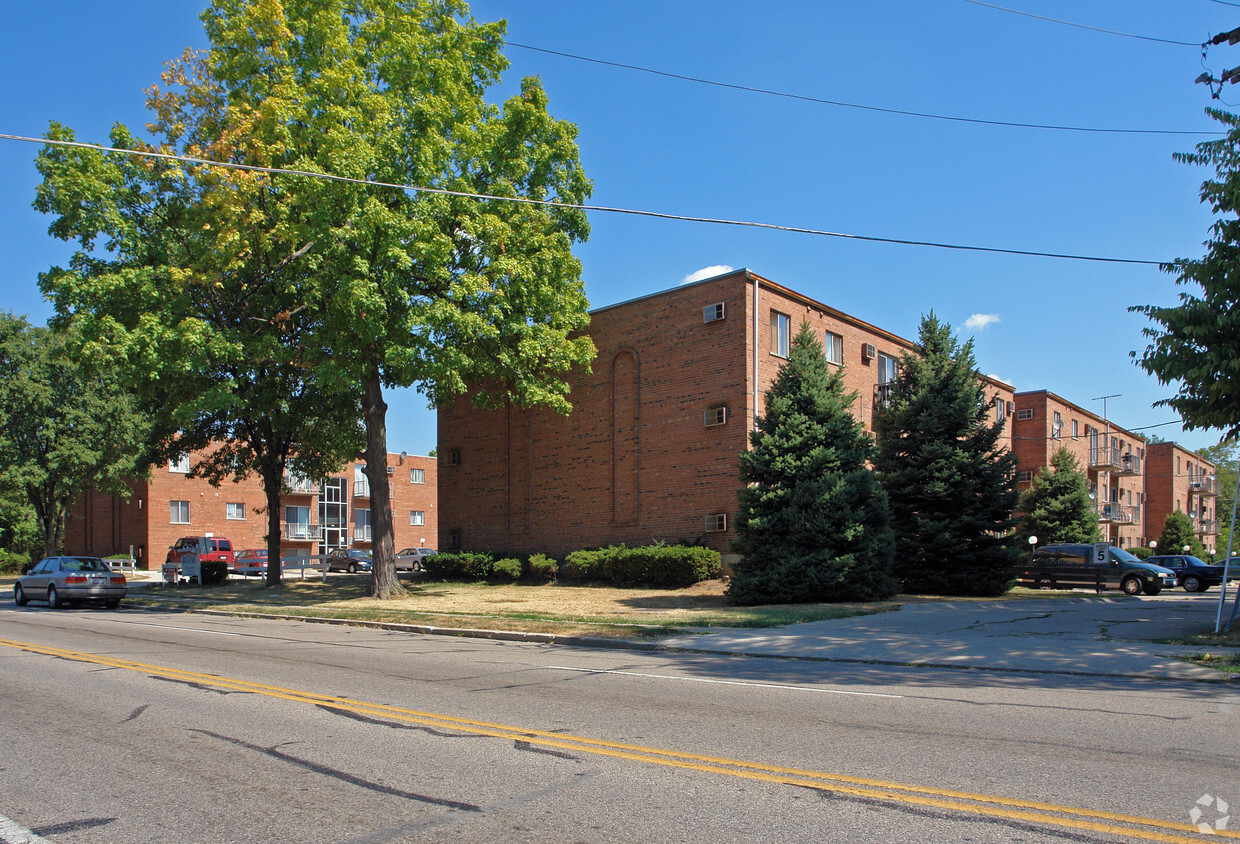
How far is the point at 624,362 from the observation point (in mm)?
29781

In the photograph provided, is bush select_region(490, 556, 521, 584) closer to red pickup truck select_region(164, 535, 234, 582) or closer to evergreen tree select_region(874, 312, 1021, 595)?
evergreen tree select_region(874, 312, 1021, 595)

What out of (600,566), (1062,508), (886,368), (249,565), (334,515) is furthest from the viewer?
(334,515)

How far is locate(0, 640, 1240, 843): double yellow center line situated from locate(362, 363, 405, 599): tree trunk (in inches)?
646

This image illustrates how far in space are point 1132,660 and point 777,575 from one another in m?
9.14

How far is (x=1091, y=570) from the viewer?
29.1 metres

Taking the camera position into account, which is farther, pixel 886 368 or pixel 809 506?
pixel 886 368

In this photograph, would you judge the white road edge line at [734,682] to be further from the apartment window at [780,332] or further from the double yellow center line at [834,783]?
the apartment window at [780,332]

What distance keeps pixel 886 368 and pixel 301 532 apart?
44.2 metres

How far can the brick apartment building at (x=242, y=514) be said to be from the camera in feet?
174

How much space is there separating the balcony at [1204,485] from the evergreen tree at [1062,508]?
143 feet

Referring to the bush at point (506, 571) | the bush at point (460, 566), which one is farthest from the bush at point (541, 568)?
the bush at point (460, 566)

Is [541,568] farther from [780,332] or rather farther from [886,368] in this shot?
[886,368]

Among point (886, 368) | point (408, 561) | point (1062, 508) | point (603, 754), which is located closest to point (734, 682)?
point (603, 754)

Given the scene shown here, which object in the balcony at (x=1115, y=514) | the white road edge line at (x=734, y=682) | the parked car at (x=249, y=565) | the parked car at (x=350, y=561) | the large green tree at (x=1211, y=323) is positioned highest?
the large green tree at (x=1211, y=323)
